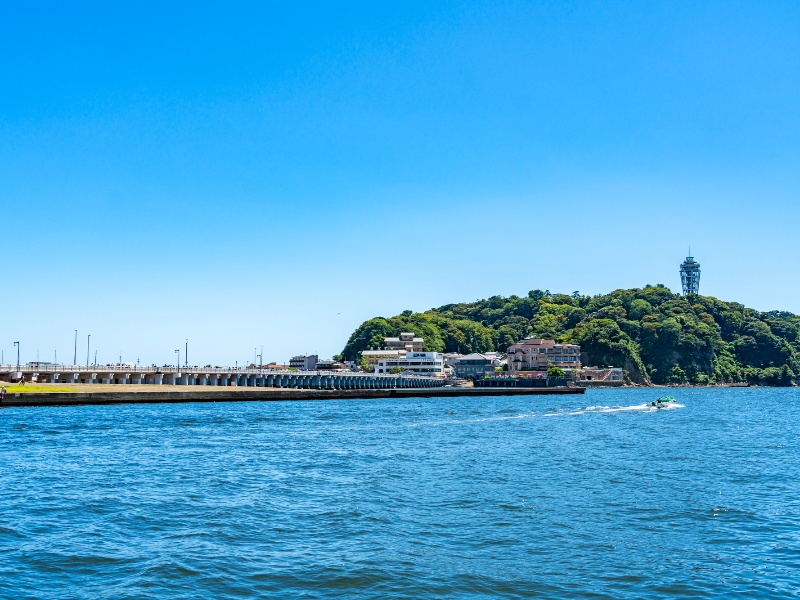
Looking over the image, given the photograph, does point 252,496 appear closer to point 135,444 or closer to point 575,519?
point 575,519

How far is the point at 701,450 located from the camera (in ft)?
131

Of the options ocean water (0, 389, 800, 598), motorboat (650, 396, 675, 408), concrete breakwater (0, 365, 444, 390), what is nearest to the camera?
ocean water (0, 389, 800, 598)

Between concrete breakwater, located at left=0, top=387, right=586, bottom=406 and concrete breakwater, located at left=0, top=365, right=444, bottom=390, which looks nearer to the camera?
concrete breakwater, located at left=0, top=387, right=586, bottom=406

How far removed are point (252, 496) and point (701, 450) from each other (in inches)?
1065

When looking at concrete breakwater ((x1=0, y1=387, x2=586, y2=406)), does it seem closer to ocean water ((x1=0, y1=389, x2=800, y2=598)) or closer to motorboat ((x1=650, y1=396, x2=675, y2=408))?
ocean water ((x1=0, y1=389, x2=800, y2=598))

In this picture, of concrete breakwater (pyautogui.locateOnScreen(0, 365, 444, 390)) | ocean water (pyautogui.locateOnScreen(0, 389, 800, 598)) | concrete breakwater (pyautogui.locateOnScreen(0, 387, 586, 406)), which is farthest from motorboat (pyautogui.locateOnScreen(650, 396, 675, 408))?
concrete breakwater (pyautogui.locateOnScreen(0, 365, 444, 390))

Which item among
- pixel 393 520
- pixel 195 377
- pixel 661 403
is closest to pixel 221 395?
pixel 195 377

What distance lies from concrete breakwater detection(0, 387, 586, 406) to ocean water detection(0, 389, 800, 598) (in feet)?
113

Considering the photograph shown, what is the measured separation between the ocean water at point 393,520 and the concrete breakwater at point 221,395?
113 ft

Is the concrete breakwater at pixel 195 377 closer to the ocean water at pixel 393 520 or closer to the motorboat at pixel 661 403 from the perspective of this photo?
the ocean water at pixel 393 520

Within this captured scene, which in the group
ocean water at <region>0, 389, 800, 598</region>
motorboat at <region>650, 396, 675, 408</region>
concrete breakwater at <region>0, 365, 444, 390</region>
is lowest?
motorboat at <region>650, 396, 675, 408</region>

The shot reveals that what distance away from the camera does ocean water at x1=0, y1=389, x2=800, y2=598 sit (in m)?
15.3

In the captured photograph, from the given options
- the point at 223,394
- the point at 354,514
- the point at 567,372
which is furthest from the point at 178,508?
the point at 567,372

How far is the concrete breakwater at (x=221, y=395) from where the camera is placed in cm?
7256
